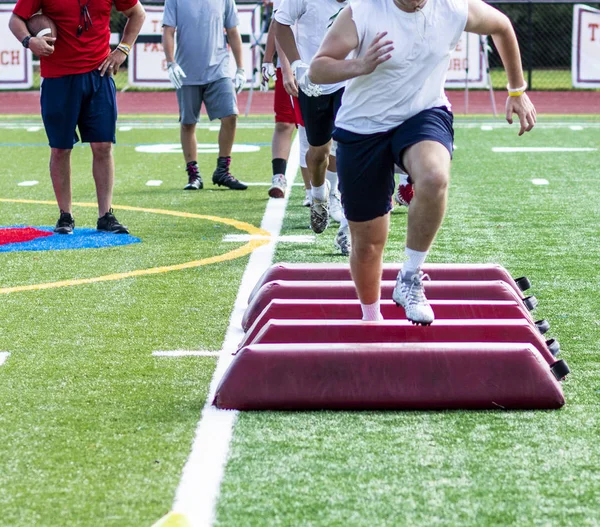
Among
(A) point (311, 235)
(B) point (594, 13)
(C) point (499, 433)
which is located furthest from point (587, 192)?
(B) point (594, 13)

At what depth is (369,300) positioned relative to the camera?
4.93m

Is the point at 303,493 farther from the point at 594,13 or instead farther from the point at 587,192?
the point at 594,13

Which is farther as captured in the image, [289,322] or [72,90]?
[72,90]

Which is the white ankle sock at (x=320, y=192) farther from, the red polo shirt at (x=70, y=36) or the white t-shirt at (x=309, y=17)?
the red polo shirt at (x=70, y=36)

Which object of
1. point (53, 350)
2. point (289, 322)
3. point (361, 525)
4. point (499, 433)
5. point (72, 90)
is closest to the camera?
point (361, 525)

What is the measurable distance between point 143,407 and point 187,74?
7569 millimetres

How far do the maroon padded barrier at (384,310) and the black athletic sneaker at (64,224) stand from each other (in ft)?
11.9

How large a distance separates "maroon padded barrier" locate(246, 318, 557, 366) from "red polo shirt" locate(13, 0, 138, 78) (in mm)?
4178

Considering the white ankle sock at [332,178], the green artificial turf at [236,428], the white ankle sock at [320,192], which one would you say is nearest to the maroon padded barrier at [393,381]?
the green artificial turf at [236,428]

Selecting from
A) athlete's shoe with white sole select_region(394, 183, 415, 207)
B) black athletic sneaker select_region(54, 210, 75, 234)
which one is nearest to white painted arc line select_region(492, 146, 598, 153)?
athlete's shoe with white sole select_region(394, 183, 415, 207)

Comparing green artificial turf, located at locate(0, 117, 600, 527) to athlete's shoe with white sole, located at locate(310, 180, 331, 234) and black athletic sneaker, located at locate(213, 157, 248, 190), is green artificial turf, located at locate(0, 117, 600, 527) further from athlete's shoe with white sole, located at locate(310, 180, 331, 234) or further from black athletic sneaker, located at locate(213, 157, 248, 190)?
black athletic sneaker, located at locate(213, 157, 248, 190)

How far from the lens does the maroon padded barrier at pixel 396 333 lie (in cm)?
459

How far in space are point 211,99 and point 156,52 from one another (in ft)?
40.0

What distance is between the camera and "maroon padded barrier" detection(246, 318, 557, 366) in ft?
15.1
